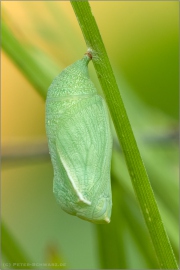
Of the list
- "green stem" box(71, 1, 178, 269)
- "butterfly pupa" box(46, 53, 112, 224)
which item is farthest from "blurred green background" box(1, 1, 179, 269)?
"green stem" box(71, 1, 178, 269)

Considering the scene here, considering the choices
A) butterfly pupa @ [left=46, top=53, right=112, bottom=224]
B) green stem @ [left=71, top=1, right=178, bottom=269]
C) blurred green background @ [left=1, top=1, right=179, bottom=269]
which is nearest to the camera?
green stem @ [left=71, top=1, right=178, bottom=269]

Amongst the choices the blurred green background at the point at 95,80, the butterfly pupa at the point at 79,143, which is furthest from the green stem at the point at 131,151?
the blurred green background at the point at 95,80

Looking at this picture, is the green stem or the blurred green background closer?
the green stem

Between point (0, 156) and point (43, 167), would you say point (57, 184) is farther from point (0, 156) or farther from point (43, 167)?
point (43, 167)

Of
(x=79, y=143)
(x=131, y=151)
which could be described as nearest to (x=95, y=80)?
(x=79, y=143)

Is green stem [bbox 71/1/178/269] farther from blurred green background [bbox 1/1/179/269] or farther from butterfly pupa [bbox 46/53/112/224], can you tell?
blurred green background [bbox 1/1/179/269]

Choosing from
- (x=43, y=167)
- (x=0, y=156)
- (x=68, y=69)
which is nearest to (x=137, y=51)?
(x=43, y=167)

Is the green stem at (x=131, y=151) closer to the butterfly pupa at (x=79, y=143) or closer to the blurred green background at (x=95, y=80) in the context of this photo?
the butterfly pupa at (x=79, y=143)
